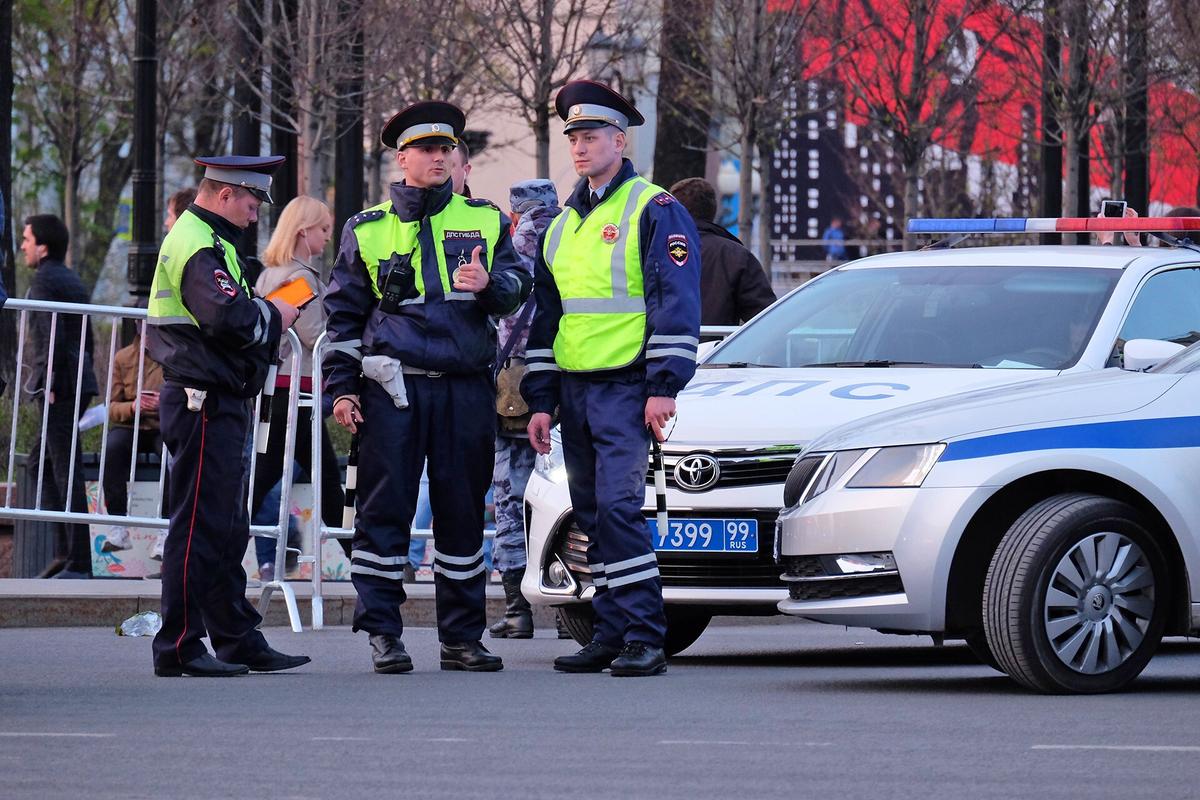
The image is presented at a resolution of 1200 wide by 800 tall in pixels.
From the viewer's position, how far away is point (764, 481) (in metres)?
8.79

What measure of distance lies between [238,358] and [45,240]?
4913 millimetres

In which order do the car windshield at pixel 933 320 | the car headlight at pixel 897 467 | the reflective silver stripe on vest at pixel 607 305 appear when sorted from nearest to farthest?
the car headlight at pixel 897 467
the reflective silver stripe on vest at pixel 607 305
the car windshield at pixel 933 320

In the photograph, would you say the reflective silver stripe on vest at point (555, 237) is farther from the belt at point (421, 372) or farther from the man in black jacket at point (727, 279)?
the man in black jacket at point (727, 279)

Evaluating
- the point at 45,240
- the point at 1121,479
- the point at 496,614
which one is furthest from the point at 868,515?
the point at 45,240

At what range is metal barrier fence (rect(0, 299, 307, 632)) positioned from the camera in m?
11.1

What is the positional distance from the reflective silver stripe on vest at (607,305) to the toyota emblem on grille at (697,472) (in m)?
0.62

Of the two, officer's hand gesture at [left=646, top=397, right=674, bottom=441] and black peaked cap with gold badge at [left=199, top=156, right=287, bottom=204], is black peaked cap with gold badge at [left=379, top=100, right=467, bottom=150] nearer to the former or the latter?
black peaked cap with gold badge at [left=199, top=156, right=287, bottom=204]

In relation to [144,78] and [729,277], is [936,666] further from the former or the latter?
[144,78]

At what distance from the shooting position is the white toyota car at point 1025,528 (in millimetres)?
7840

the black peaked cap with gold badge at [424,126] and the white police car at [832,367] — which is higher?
the black peaked cap with gold badge at [424,126]

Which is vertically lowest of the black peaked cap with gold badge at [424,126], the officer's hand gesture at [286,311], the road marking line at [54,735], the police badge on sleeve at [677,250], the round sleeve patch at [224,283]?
the road marking line at [54,735]

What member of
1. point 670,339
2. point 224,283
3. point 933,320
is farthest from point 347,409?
point 933,320

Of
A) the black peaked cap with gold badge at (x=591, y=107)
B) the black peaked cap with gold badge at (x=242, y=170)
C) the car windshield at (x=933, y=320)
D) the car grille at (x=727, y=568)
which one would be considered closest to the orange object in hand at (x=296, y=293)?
the black peaked cap with gold badge at (x=242, y=170)

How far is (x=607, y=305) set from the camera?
8617mm
